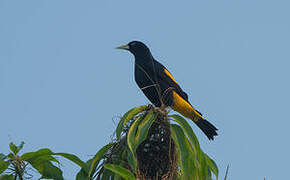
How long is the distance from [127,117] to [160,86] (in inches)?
96.9

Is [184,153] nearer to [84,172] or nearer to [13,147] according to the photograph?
[84,172]

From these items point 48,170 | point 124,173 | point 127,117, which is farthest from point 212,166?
point 48,170

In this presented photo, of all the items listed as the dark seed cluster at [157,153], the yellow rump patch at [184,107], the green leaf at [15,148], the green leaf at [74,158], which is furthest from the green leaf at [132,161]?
the yellow rump patch at [184,107]

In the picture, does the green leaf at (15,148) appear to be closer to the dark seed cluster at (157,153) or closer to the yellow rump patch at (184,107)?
the dark seed cluster at (157,153)

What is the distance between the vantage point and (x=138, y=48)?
247 inches

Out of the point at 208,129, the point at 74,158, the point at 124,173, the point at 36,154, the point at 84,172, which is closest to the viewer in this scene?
the point at 124,173

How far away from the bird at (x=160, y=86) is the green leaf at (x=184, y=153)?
6.75 feet

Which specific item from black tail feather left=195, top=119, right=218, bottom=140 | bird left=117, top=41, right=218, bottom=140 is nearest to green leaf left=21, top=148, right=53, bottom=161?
bird left=117, top=41, right=218, bottom=140

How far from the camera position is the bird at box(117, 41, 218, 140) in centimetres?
556

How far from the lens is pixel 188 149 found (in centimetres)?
322

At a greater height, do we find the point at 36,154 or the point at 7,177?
the point at 36,154

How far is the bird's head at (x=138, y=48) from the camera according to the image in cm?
620

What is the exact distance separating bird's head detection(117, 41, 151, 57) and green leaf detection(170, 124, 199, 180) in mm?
2983

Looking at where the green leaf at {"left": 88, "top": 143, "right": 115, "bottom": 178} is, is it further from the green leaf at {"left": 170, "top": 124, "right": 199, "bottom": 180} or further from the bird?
the bird
